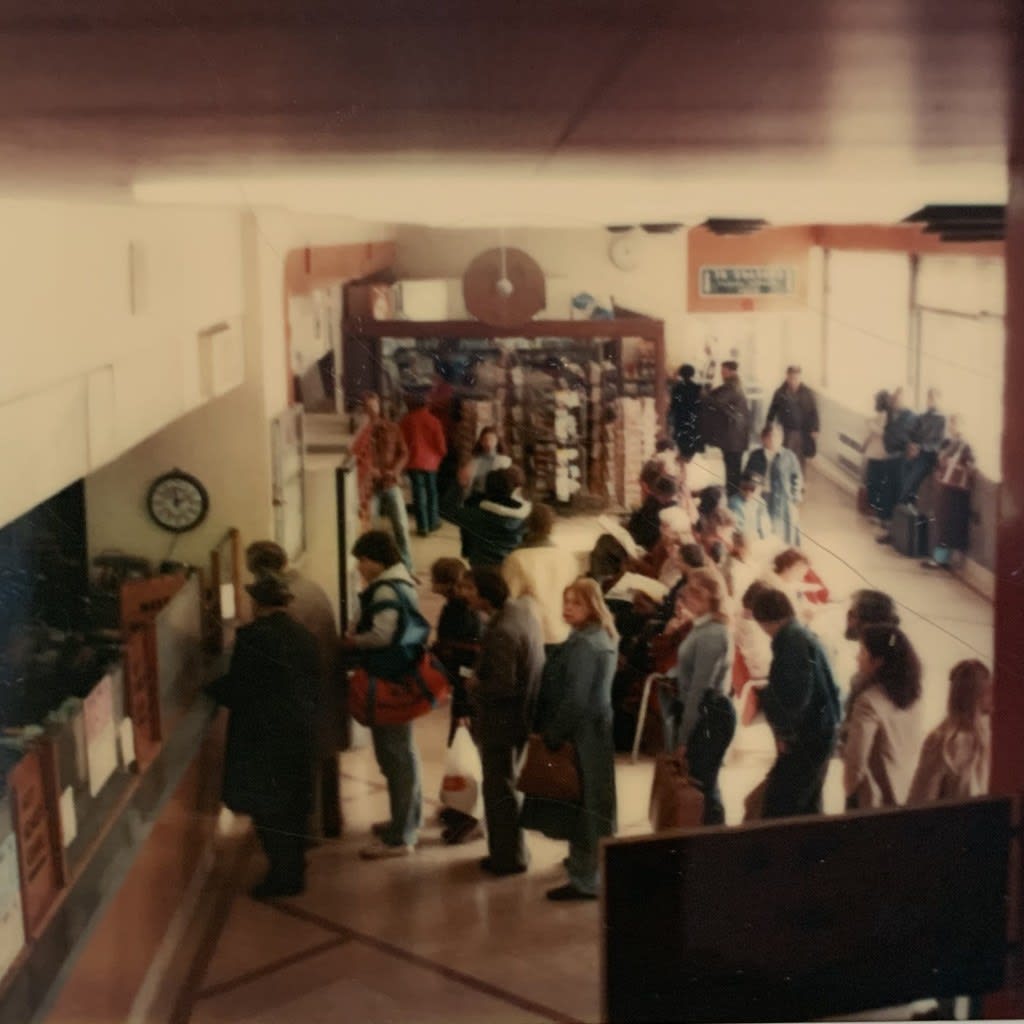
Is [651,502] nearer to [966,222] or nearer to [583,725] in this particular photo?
[583,725]

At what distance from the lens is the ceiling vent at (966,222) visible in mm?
1426

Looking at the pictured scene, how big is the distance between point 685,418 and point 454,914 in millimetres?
689

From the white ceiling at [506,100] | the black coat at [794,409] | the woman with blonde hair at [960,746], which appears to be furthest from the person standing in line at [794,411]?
the woman with blonde hair at [960,746]

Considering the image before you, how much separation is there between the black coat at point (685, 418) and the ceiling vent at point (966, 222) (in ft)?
1.15

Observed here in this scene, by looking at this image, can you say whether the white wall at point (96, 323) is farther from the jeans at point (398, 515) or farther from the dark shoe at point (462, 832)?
the dark shoe at point (462, 832)

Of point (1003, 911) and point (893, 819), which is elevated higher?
point (893, 819)

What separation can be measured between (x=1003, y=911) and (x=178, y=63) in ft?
4.32

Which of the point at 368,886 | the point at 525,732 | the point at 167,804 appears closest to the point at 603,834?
the point at 525,732

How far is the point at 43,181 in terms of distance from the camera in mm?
1216

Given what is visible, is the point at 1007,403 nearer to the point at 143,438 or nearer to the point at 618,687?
the point at 618,687

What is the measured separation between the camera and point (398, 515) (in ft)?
4.54

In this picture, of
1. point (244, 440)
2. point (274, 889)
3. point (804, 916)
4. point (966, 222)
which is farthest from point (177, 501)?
point (966, 222)

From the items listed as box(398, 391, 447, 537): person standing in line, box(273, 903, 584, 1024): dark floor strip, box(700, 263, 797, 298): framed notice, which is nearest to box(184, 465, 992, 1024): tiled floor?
box(273, 903, 584, 1024): dark floor strip

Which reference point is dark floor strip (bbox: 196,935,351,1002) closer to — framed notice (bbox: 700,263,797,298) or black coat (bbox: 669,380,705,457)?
black coat (bbox: 669,380,705,457)
